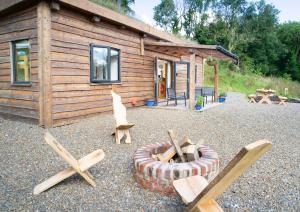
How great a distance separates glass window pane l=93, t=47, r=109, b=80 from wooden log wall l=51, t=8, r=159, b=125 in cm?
23

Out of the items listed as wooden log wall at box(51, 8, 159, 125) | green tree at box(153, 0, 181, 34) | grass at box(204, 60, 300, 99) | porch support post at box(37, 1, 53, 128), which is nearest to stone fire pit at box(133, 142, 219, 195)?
porch support post at box(37, 1, 53, 128)

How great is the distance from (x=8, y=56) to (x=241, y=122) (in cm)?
672

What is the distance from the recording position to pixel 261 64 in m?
31.4

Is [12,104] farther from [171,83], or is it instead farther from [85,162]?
[171,83]

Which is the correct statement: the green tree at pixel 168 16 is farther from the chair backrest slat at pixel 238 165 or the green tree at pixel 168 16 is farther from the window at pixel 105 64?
the chair backrest slat at pixel 238 165

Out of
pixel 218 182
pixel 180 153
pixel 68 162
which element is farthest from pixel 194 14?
pixel 218 182

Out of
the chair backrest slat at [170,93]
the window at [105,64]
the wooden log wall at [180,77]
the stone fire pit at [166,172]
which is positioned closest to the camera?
the stone fire pit at [166,172]

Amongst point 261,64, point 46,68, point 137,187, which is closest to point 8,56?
point 46,68

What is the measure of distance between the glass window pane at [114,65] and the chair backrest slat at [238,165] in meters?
6.65

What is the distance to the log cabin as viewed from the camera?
5.78 m

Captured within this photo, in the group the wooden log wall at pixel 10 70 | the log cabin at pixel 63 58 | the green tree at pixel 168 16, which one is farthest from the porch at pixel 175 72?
the green tree at pixel 168 16

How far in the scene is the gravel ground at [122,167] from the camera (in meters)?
2.45

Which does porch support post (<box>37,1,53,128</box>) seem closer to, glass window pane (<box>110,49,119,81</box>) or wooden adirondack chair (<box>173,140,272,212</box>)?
glass window pane (<box>110,49,119,81</box>)

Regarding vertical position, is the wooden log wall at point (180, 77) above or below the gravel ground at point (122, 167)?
above
